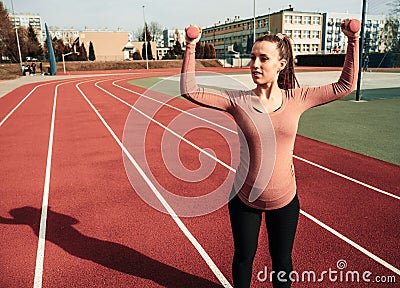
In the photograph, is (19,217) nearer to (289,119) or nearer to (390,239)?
(289,119)

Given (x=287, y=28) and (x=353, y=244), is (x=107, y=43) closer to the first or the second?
(x=287, y=28)

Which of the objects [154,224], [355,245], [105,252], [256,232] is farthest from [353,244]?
[105,252]

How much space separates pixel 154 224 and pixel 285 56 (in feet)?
9.63

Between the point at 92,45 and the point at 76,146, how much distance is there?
6173cm

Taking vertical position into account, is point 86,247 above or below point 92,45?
below

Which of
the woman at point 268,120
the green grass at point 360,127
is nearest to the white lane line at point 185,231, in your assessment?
the woman at point 268,120

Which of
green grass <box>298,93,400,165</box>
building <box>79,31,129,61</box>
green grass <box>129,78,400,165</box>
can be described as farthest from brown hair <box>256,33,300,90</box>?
building <box>79,31,129,61</box>

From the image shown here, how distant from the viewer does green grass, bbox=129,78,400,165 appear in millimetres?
7254

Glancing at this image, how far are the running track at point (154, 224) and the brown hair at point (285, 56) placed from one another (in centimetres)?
195

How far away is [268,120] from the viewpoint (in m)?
1.96

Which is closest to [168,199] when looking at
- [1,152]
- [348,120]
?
[1,152]

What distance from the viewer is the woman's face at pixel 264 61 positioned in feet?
6.20

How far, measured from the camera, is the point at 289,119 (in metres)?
1.98

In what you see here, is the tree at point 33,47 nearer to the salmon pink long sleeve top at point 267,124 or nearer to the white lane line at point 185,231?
the white lane line at point 185,231
